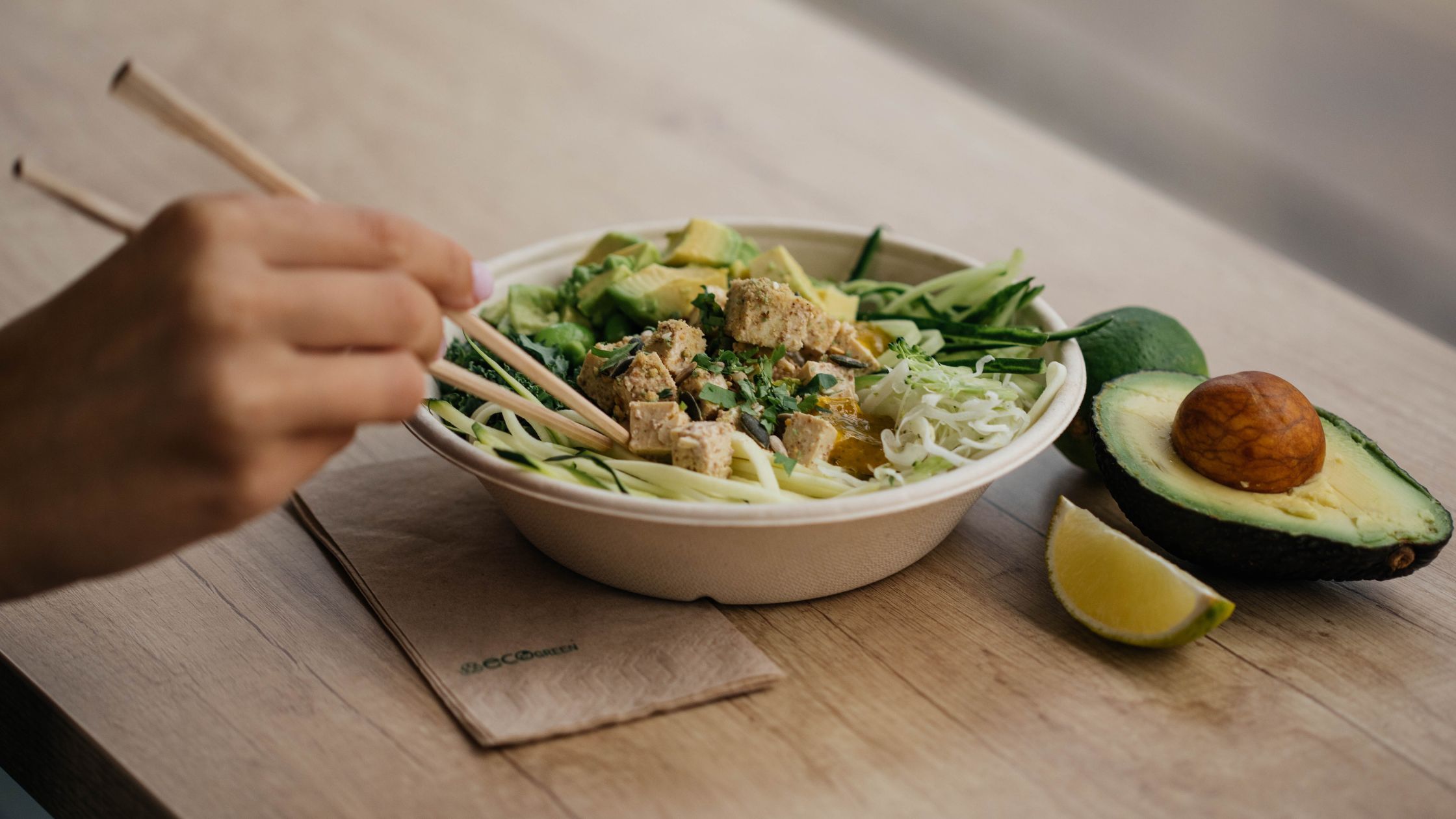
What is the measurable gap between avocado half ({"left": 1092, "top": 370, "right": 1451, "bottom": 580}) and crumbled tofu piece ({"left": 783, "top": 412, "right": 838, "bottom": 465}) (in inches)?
17.9

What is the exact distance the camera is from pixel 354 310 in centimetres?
118

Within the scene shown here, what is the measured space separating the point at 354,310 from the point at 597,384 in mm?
692

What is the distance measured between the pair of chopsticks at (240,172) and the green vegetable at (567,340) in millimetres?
361

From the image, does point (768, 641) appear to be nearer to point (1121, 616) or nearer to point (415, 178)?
point (1121, 616)

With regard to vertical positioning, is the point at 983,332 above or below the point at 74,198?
above

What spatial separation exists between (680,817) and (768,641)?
35 cm

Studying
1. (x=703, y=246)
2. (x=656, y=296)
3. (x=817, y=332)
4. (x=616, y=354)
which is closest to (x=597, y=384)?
(x=616, y=354)

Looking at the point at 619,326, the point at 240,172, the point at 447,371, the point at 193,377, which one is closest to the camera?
the point at 193,377

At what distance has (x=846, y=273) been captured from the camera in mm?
2434

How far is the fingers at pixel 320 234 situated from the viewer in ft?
3.75

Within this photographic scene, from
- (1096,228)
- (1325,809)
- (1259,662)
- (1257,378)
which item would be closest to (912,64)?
(1096,228)

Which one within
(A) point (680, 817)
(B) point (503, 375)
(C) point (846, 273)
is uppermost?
(C) point (846, 273)

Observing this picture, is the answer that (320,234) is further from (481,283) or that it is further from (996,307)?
(996,307)

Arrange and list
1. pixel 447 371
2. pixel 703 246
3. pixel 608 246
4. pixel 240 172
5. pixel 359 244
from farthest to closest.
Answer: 1. pixel 608 246
2. pixel 703 246
3. pixel 447 371
4. pixel 240 172
5. pixel 359 244
